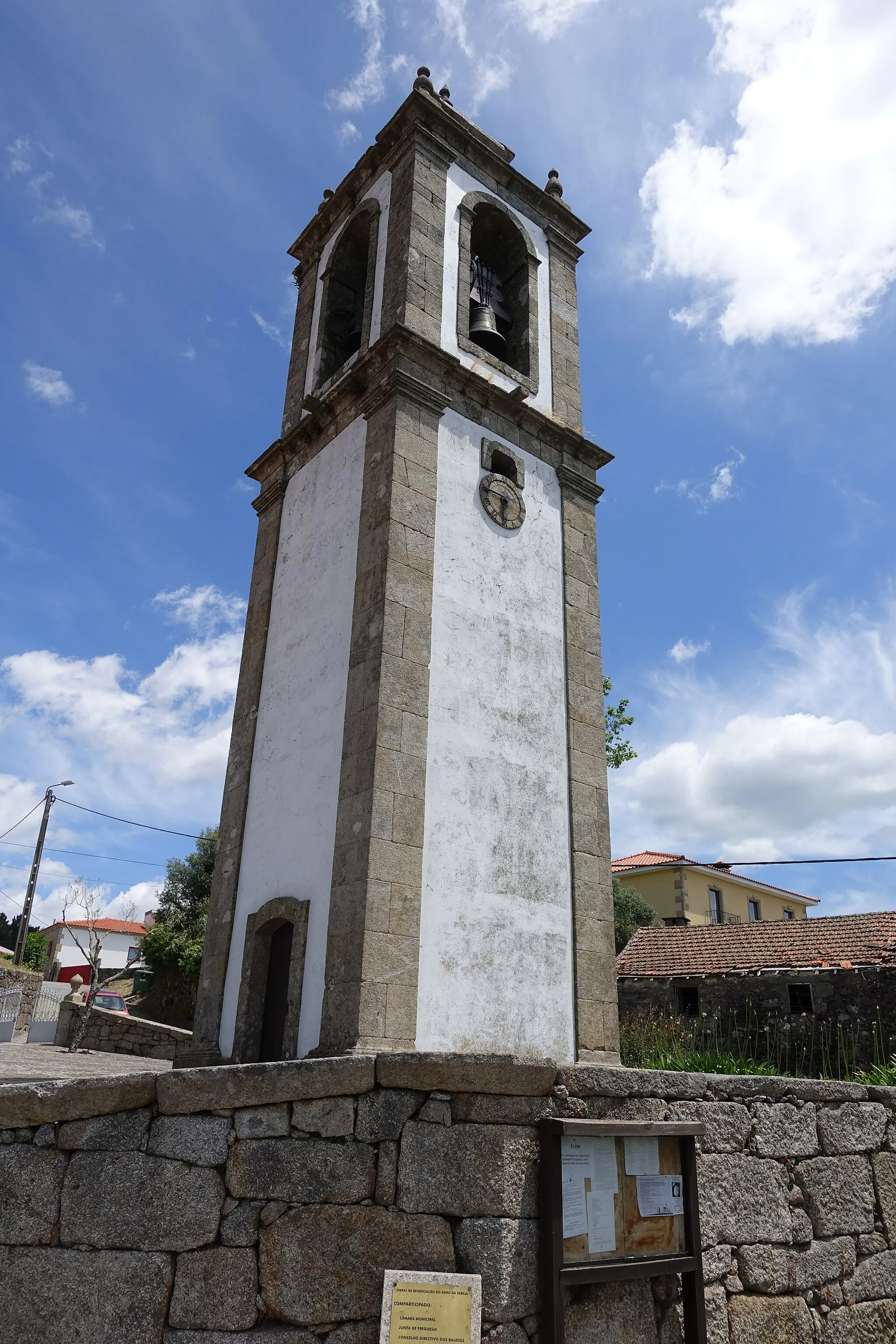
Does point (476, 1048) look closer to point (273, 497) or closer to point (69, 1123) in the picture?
point (69, 1123)

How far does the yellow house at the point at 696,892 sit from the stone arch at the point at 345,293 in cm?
2165

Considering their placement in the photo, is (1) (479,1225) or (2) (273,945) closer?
(1) (479,1225)

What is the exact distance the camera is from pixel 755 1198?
14.6 ft

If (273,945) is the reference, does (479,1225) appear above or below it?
below

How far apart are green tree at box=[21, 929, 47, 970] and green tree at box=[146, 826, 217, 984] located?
30.8ft

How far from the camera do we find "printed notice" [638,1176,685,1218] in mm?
3945

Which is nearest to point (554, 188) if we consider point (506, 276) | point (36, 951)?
point (506, 276)

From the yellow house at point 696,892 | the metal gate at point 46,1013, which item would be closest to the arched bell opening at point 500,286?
the metal gate at point 46,1013

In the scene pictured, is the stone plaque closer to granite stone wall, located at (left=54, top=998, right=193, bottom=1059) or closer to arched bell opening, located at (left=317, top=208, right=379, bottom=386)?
arched bell opening, located at (left=317, top=208, right=379, bottom=386)

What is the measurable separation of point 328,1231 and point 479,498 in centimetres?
709

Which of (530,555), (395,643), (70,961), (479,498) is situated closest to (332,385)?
(479,498)

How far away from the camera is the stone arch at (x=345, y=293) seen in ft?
37.8

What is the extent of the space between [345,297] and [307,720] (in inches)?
249

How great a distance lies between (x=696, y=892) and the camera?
3206cm
